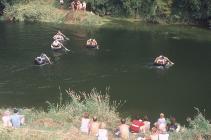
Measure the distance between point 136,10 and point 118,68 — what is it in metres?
21.3

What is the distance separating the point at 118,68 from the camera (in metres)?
40.3

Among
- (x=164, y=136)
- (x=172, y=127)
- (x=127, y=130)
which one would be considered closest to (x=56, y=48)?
(x=172, y=127)

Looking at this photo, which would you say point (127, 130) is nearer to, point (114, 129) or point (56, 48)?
point (114, 129)

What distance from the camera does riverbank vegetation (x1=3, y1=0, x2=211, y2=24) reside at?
5847 cm

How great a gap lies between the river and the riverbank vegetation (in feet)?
12.1

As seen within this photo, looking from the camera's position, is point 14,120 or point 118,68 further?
Answer: point 118,68

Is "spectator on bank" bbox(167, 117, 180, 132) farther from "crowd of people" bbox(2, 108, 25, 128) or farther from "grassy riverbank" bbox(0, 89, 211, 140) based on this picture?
"crowd of people" bbox(2, 108, 25, 128)

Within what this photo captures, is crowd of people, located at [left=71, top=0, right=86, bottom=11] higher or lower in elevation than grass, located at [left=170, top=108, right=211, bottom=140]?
higher

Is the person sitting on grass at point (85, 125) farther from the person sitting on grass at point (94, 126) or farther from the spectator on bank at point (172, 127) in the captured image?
the spectator on bank at point (172, 127)

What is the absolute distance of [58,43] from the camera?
44.5 m

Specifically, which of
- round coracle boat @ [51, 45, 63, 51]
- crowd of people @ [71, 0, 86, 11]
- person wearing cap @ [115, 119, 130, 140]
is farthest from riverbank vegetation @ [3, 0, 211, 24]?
person wearing cap @ [115, 119, 130, 140]

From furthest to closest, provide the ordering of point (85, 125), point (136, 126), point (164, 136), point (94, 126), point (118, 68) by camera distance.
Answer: point (118, 68) → point (136, 126) → point (85, 125) → point (94, 126) → point (164, 136)

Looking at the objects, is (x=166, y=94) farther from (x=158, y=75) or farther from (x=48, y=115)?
(x=48, y=115)

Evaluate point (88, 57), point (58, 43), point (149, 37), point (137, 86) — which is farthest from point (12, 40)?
point (137, 86)
